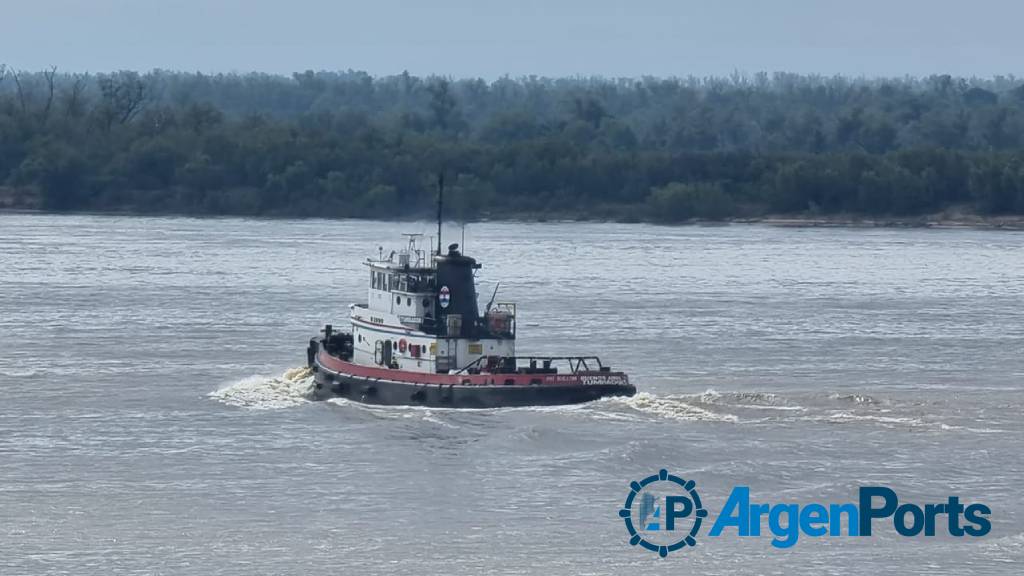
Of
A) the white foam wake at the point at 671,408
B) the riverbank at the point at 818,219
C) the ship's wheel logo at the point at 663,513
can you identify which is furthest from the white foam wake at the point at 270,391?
the riverbank at the point at 818,219

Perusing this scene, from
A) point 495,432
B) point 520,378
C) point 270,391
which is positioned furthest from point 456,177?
point 495,432

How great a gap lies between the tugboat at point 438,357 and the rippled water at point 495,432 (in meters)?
0.54

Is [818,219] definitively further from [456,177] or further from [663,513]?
[663,513]

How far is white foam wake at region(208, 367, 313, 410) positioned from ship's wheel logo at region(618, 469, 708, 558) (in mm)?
13174

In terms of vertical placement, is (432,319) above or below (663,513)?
above

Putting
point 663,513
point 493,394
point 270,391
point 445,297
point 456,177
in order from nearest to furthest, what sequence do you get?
point 663,513 → point 493,394 → point 445,297 → point 270,391 → point 456,177

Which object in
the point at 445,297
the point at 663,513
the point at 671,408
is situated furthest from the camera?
the point at 445,297

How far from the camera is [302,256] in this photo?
95.3 metres

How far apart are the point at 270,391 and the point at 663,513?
16.6 metres

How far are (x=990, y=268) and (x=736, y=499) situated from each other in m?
62.0

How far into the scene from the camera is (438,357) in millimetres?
47688

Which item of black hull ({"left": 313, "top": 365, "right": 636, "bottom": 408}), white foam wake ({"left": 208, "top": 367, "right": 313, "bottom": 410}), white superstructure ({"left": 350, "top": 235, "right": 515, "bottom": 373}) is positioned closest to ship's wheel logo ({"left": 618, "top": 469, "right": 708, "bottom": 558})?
black hull ({"left": 313, "top": 365, "right": 636, "bottom": 408})

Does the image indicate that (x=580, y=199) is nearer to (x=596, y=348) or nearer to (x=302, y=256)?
(x=302, y=256)

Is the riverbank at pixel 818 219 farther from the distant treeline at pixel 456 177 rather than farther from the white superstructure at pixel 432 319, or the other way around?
the white superstructure at pixel 432 319
